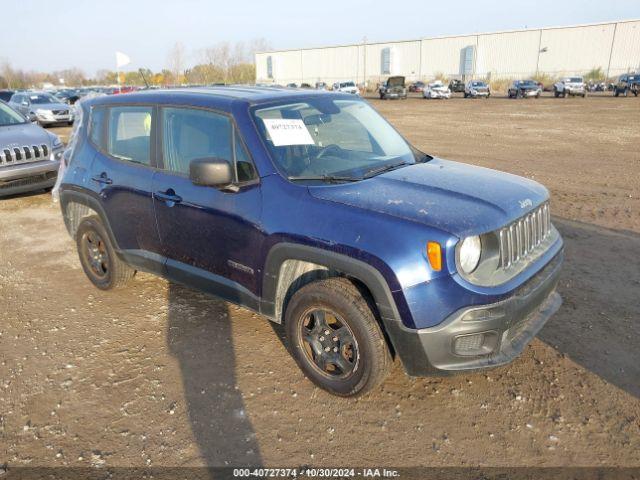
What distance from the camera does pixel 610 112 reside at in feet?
78.8

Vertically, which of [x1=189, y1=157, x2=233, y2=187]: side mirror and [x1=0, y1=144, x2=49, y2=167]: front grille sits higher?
[x1=189, y1=157, x2=233, y2=187]: side mirror

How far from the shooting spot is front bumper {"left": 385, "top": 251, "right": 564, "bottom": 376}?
262 centimetres

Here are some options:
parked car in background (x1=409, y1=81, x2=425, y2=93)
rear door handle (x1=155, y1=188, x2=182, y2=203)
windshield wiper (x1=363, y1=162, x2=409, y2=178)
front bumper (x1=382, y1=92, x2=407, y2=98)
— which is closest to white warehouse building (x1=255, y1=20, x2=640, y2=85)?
parked car in background (x1=409, y1=81, x2=425, y2=93)

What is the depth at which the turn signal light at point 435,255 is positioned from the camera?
2547mm

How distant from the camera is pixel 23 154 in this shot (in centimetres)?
782

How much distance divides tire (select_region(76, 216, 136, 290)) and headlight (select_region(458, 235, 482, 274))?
3190mm

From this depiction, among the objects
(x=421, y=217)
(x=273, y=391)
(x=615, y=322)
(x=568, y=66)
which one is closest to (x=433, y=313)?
(x=421, y=217)

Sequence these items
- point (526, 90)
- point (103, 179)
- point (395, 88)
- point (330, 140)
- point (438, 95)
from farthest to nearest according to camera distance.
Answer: point (395, 88) → point (438, 95) → point (526, 90) → point (103, 179) → point (330, 140)

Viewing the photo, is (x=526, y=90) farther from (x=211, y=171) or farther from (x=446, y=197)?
(x=211, y=171)

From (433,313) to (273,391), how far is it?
1.25 m

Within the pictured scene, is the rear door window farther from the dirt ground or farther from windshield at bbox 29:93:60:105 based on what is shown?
windshield at bbox 29:93:60:105

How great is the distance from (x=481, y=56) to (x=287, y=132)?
7062 centimetres

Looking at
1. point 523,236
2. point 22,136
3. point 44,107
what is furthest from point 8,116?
point 44,107

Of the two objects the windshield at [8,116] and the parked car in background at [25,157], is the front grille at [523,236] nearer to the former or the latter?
the parked car in background at [25,157]
